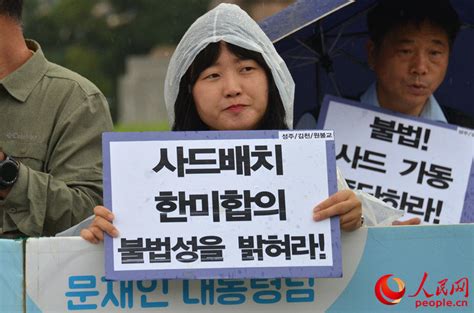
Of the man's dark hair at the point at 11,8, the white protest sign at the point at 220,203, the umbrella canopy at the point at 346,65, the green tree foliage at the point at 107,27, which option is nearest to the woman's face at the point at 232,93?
the white protest sign at the point at 220,203

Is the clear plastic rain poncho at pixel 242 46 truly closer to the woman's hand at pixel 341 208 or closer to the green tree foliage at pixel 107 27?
the woman's hand at pixel 341 208

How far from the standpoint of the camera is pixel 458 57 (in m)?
6.39

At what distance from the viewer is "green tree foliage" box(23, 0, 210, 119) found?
47.0 meters

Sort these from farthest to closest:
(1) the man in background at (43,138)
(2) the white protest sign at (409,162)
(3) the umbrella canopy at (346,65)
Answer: (3) the umbrella canopy at (346,65) < (2) the white protest sign at (409,162) < (1) the man in background at (43,138)

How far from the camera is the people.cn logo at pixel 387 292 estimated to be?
392 centimetres

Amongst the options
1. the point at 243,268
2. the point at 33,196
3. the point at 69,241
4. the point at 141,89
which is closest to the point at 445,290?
the point at 243,268

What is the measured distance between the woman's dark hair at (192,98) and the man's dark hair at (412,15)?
1.69 m

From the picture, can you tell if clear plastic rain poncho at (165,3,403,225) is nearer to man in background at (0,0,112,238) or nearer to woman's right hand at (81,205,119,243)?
man in background at (0,0,112,238)

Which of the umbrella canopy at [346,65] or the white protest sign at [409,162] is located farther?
the umbrella canopy at [346,65]

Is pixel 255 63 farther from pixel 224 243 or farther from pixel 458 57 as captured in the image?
pixel 458 57

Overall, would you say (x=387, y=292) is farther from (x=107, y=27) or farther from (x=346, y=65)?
(x=107, y=27)

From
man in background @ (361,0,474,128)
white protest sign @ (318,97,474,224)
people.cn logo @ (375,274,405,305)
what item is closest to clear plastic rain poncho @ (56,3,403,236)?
people.cn logo @ (375,274,405,305)

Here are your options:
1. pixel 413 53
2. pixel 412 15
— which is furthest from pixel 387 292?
pixel 412 15

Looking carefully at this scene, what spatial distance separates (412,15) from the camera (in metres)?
5.96
